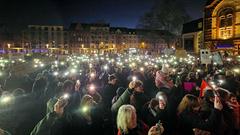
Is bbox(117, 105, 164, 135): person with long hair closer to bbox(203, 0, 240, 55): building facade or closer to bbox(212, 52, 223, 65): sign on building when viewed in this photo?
bbox(212, 52, 223, 65): sign on building

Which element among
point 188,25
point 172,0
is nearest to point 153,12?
point 172,0

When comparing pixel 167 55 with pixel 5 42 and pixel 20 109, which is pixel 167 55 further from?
pixel 5 42

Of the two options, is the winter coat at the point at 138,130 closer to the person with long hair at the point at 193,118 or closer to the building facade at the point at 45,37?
the person with long hair at the point at 193,118

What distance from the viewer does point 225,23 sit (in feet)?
129

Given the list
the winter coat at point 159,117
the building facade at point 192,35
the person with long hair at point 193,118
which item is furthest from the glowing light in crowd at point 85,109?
the building facade at point 192,35

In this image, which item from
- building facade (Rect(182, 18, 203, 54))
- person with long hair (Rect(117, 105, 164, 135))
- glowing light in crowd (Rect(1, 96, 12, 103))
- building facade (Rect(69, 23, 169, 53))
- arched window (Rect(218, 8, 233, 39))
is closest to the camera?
person with long hair (Rect(117, 105, 164, 135))

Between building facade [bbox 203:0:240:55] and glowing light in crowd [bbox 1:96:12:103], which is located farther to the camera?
building facade [bbox 203:0:240:55]

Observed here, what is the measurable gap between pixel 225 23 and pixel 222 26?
2.62 feet

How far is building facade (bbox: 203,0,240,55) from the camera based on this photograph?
3741 cm

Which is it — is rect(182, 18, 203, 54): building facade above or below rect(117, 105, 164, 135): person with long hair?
above

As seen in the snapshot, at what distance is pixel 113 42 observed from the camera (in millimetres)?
113625

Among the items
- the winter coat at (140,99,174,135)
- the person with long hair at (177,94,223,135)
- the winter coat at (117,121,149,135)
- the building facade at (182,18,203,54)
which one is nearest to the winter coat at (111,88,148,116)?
the winter coat at (140,99,174,135)

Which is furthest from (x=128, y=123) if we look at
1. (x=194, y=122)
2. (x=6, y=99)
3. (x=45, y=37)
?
(x=45, y=37)

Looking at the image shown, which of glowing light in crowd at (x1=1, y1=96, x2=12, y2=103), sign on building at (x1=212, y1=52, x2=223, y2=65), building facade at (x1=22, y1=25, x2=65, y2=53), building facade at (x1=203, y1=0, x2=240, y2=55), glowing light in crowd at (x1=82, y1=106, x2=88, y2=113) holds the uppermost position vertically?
building facade at (x1=22, y1=25, x2=65, y2=53)
